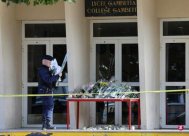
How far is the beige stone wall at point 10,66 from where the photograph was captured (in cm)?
1529

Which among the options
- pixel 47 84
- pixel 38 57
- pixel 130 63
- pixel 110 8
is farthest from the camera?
pixel 38 57

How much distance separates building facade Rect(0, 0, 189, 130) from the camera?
14898 mm

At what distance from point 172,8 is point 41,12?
3775mm

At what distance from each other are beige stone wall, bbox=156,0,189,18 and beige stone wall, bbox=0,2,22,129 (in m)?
4.20

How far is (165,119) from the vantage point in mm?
15477

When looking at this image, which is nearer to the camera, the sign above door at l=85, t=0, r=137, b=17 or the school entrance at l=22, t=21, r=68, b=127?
the sign above door at l=85, t=0, r=137, b=17

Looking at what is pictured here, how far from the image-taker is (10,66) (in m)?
15.6

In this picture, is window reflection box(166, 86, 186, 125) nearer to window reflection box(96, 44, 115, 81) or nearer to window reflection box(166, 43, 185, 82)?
window reflection box(166, 43, 185, 82)

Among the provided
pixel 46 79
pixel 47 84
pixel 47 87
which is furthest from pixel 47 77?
pixel 47 87

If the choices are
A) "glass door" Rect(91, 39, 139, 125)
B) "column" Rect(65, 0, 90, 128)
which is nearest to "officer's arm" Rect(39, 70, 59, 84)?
"column" Rect(65, 0, 90, 128)

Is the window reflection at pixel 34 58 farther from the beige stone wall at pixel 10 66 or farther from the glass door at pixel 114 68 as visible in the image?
the glass door at pixel 114 68

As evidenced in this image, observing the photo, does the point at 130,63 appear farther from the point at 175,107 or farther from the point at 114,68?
the point at 175,107

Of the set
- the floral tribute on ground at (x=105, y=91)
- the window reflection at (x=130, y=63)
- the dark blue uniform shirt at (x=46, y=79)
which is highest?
the window reflection at (x=130, y=63)

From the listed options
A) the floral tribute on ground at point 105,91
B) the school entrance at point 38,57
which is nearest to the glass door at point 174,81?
the floral tribute on ground at point 105,91
